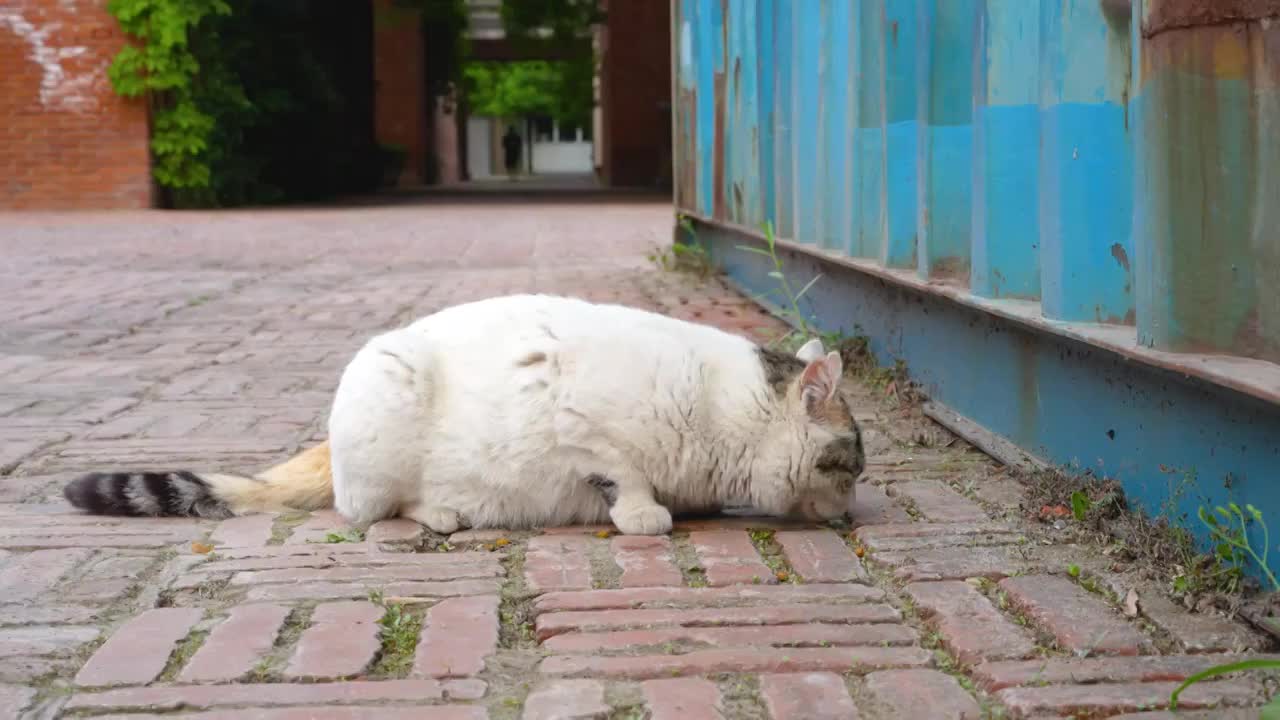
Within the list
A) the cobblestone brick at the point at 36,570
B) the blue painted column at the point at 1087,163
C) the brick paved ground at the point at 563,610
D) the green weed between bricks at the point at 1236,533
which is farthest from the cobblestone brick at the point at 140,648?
the blue painted column at the point at 1087,163

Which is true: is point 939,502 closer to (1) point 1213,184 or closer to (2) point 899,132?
(1) point 1213,184

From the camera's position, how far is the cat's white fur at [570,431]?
136 inches

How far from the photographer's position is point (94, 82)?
19078mm

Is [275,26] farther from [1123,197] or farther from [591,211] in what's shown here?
[1123,197]

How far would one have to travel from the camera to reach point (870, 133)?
5516 mm

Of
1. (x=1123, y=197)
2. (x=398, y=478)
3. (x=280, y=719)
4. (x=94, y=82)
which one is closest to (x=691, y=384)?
(x=398, y=478)

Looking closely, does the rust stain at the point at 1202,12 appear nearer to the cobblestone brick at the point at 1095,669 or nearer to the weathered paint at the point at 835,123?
the cobblestone brick at the point at 1095,669

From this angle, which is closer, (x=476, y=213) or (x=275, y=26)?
(x=476, y=213)

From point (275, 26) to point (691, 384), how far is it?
20.6 meters

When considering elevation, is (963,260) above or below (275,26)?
below

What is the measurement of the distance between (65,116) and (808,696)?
19125 millimetres

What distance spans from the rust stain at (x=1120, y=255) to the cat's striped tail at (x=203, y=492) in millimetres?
2142

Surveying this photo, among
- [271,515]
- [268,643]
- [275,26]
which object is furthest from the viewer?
[275,26]

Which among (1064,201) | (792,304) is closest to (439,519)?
(1064,201)
